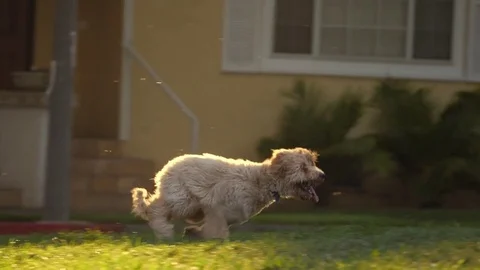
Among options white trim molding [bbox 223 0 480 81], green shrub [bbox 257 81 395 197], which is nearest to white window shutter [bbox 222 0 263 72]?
white trim molding [bbox 223 0 480 81]

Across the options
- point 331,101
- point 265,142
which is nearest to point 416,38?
point 331,101

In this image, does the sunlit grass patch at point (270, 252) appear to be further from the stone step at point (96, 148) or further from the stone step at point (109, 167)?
the stone step at point (96, 148)

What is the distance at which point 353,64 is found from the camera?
1449 centimetres

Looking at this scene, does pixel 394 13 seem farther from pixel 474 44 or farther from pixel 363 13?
pixel 474 44

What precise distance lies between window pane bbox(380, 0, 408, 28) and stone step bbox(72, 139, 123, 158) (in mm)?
3856

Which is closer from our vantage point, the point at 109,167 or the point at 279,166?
the point at 279,166

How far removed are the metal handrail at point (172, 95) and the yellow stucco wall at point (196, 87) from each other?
0.30 ft

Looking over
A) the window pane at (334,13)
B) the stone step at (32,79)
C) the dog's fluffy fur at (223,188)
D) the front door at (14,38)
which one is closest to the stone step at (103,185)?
the stone step at (32,79)

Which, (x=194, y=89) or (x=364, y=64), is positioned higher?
(x=364, y=64)

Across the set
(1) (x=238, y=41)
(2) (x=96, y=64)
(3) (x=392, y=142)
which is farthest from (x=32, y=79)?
→ (3) (x=392, y=142)

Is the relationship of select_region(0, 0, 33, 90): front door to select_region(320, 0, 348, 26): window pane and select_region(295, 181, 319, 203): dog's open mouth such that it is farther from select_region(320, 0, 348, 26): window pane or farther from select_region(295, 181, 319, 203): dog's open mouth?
select_region(295, 181, 319, 203): dog's open mouth

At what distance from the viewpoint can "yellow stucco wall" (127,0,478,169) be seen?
14039 mm

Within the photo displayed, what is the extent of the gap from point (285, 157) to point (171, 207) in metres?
1.03

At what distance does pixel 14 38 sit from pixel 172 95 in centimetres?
283
